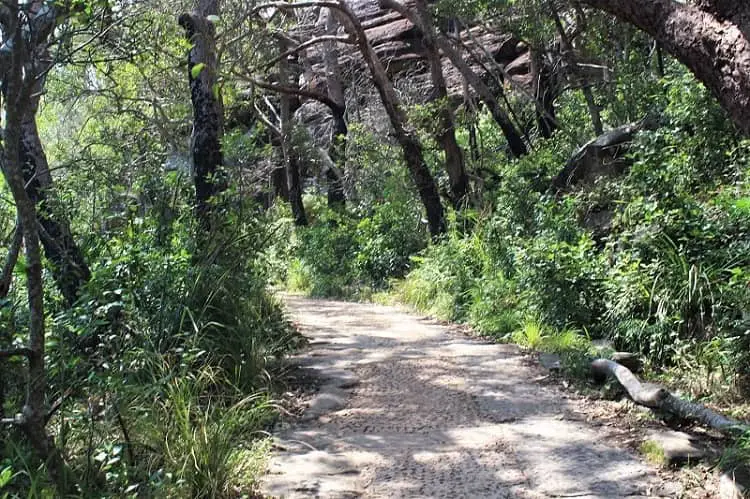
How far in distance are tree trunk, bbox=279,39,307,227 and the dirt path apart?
1288 cm

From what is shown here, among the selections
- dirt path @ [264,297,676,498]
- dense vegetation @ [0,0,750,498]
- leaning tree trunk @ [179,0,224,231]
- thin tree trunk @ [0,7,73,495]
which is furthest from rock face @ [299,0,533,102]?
thin tree trunk @ [0,7,73,495]

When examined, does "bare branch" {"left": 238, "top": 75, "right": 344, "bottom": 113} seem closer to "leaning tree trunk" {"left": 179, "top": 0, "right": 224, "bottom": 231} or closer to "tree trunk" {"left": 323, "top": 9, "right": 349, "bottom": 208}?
"tree trunk" {"left": 323, "top": 9, "right": 349, "bottom": 208}

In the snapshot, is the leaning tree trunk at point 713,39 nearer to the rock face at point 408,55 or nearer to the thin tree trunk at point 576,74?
the thin tree trunk at point 576,74

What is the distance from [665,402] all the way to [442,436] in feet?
5.58

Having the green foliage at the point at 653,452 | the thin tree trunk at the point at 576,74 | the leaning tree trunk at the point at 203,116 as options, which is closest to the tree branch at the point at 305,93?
the thin tree trunk at the point at 576,74

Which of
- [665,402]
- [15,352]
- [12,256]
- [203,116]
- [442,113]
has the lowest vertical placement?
[665,402]

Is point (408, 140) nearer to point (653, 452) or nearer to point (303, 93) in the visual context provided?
point (303, 93)

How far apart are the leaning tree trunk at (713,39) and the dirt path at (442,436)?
7.50 ft

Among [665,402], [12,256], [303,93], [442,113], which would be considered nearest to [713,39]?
[665,402]

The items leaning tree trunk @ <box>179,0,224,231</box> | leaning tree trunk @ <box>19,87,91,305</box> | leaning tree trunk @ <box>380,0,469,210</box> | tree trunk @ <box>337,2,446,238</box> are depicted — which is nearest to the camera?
leaning tree trunk @ <box>19,87,91,305</box>

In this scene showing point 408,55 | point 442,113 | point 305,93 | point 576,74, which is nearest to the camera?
point 442,113

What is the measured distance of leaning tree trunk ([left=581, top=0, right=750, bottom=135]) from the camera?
4023mm

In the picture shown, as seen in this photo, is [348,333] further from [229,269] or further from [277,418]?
[277,418]

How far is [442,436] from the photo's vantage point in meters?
5.47
